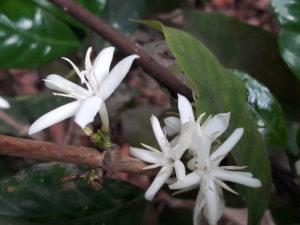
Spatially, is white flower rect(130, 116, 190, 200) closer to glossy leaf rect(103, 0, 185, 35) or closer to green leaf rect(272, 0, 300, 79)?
green leaf rect(272, 0, 300, 79)

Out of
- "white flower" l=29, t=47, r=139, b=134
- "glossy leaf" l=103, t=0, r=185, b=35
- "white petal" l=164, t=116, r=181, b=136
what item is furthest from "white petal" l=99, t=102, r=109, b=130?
"glossy leaf" l=103, t=0, r=185, b=35

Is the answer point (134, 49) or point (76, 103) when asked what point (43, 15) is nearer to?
point (134, 49)

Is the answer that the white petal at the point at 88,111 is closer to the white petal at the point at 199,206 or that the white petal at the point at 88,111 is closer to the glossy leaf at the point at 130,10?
the white petal at the point at 199,206

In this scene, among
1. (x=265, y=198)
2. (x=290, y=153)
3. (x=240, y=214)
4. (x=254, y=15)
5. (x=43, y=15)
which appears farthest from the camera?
(x=254, y=15)

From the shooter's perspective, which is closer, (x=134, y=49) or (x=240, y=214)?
→ (x=134, y=49)

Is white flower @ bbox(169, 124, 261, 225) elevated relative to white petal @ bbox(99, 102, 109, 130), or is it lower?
lower

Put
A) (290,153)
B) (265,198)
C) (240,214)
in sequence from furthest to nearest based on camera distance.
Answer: (240,214) → (290,153) → (265,198)

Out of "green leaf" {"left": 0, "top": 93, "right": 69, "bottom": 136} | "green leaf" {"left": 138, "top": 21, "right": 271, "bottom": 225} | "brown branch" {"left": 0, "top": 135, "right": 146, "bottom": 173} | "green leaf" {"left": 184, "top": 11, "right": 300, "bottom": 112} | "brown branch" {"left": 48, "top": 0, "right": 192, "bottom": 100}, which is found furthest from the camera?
"green leaf" {"left": 0, "top": 93, "right": 69, "bottom": 136}

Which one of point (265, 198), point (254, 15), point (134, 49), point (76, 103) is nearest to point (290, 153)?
point (265, 198)
